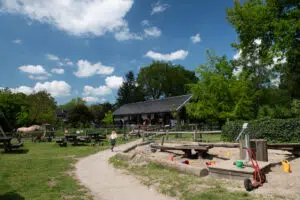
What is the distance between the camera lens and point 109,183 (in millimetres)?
6551

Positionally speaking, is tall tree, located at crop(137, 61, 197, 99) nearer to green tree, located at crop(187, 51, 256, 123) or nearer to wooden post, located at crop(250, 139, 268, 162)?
green tree, located at crop(187, 51, 256, 123)

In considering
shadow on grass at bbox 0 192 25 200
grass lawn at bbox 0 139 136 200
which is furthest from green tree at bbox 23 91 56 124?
shadow on grass at bbox 0 192 25 200

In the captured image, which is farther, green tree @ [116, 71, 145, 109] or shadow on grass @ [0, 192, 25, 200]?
green tree @ [116, 71, 145, 109]

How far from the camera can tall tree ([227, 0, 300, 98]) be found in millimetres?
15695

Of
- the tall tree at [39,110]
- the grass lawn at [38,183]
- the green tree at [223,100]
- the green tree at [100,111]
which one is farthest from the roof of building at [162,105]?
the grass lawn at [38,183]

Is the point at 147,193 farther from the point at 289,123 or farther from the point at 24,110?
the point at 24,110

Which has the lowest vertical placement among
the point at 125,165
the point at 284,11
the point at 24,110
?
the point at 125,165

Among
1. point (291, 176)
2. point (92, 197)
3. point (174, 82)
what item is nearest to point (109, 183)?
point (92, 197)

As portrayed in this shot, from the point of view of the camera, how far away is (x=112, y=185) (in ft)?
20.7

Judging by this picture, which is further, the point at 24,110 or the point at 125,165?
the point at 24,110

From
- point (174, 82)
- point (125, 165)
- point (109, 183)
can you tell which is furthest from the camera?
point (174, 82)

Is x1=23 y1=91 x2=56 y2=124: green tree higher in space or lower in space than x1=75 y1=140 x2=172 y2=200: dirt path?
higher

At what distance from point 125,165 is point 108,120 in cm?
3699

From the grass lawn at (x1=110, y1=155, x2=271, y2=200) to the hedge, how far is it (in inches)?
395
